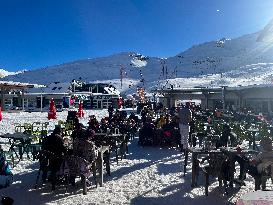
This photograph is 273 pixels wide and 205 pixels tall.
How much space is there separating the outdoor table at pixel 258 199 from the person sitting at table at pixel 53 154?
4461 millimetres

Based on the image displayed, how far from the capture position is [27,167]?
10.2m

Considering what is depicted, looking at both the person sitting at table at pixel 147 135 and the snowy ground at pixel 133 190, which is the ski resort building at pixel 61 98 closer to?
the person sitting at table at pixel 147 135

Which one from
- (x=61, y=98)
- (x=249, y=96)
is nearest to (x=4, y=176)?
(x=249, y=96)

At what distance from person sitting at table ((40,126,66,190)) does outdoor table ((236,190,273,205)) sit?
14.6 ft

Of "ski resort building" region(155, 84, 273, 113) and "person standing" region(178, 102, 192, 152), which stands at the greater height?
"ski resort building" region(155, 84, 273, 113)

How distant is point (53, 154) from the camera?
314 inches

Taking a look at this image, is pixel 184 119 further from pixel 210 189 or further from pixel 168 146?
pixel 210 189

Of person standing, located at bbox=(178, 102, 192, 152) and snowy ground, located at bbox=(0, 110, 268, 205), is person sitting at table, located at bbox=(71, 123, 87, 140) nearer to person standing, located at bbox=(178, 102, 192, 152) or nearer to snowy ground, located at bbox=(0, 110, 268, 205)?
snowy ground, located at bbox=(0, 110, 268, 205)

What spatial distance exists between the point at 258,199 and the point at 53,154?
4777 millimetres

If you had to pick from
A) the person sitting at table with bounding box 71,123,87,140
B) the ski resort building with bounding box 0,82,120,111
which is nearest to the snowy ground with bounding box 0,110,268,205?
the person sitting at table with bounding box 71,123,87,140

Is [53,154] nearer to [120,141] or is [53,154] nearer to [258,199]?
[120,141]

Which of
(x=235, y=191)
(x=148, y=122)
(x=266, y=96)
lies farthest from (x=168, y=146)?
(x=266, y=96)

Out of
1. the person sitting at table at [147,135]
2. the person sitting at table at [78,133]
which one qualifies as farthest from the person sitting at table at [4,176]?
the person sitting at table at [147,135]

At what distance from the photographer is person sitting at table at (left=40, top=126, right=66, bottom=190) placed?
793 centimetres
